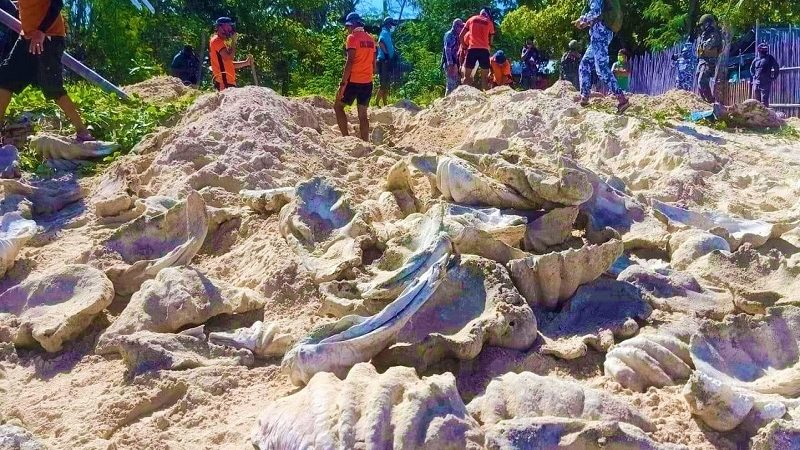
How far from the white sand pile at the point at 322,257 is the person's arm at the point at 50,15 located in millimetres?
887

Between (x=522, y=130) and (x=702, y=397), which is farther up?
(x=522, y=130)

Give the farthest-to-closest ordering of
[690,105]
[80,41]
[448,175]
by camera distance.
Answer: [80,41], [690,105], [448,175]

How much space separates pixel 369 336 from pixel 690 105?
283 inches

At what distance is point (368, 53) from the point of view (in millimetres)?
6207

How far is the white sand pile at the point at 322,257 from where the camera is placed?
2.34 metres

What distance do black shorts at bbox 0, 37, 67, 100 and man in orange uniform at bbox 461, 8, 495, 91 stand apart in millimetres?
4918

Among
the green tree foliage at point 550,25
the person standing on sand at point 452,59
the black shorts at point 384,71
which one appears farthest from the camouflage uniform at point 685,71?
the green tree foliage at point 550,25

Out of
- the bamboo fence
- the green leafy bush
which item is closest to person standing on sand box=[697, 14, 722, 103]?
the bamboo fence

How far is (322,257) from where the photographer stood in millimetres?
3326

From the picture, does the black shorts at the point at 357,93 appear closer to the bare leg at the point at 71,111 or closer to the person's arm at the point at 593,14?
the bare leg at the point at 71,111

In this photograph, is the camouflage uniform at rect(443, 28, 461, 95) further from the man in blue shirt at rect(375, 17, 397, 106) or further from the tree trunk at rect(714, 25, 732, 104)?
the tree trunk at rect(714, 25, 732, 104)

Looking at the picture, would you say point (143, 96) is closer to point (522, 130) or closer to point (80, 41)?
point (522, 130)

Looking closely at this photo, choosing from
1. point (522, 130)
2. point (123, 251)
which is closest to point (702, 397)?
point (123, 251)

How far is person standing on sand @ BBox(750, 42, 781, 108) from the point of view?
10.7 m
